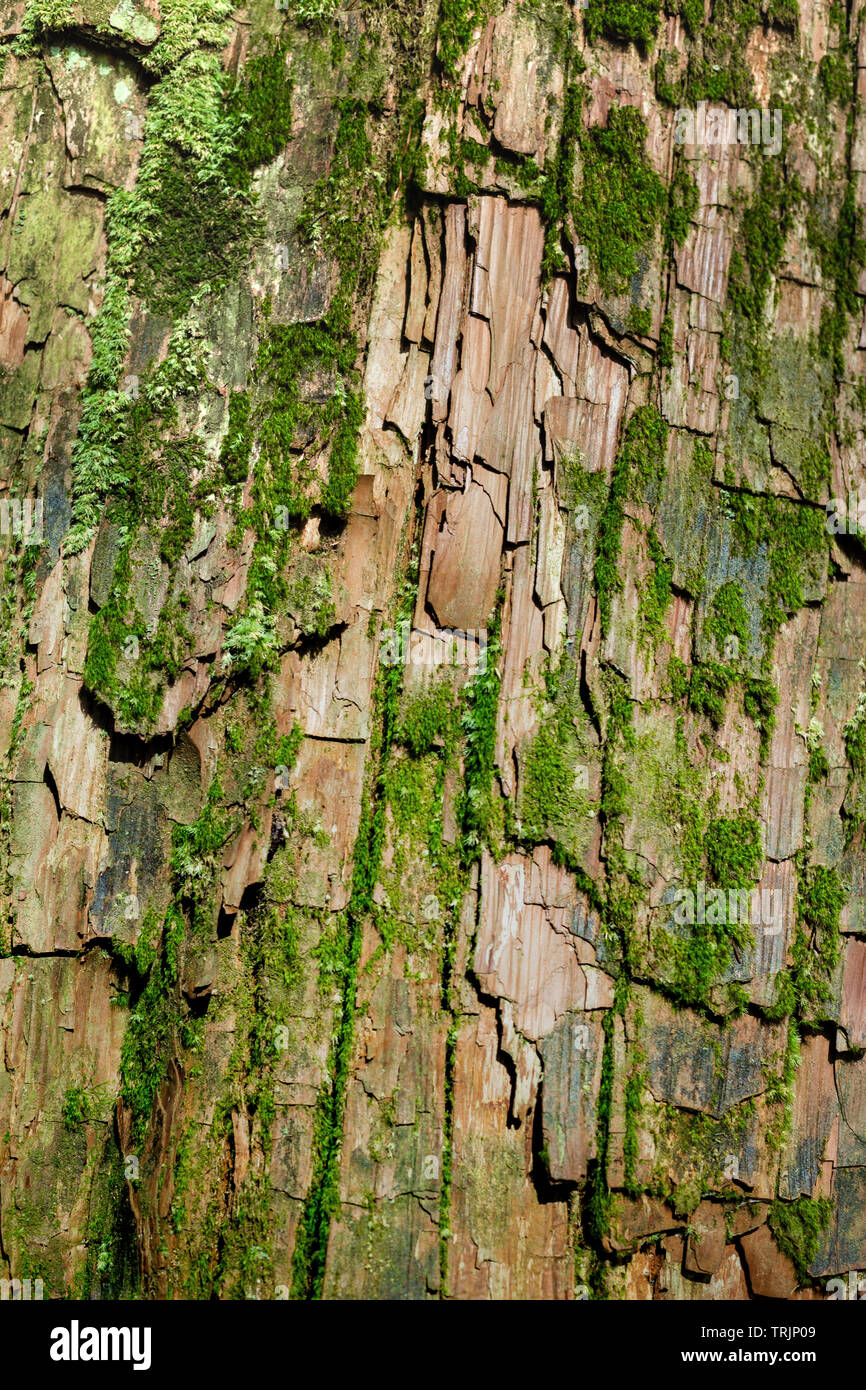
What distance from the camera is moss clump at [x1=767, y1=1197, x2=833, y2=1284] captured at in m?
3.76

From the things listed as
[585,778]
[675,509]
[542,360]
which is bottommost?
[585,778]

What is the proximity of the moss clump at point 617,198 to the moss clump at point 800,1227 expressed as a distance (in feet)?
12.0

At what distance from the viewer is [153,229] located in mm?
4023

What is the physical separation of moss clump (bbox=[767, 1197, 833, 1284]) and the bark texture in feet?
0.08

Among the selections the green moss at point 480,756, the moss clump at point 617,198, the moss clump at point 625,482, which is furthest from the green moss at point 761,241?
the green moss at point 480,756

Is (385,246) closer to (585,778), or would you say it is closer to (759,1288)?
(585,778)

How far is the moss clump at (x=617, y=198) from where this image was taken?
3832 millimetres

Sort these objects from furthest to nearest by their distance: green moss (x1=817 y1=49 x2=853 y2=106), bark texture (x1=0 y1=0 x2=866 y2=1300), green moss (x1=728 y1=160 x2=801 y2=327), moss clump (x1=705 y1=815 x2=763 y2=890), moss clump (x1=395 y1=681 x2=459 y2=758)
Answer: green moss (x1=817 y1=49 x2=853 y2=106), green moss (x1=728 y1=160 x2=801 y2=327), moss clump (x1=705 y1=815 x2=763 y2=890), moss clump (x1=395 y1=681 x2=459 y2=758), bark texture (x1=0 y1=0 x2=866 y2=1300)

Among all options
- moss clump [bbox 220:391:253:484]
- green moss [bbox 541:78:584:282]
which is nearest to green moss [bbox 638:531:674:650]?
green moss [bbox 541:78:584:282]

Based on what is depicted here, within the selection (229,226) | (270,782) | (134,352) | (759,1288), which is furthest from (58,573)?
(759,1288)

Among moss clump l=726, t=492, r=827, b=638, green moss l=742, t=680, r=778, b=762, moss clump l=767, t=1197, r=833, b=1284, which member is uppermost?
moss clump l=726, t=492, r=827, b=638

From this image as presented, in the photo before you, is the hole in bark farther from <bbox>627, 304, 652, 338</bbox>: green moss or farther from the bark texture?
<bbox>627, 304, 652, 338</bbox>: green moss

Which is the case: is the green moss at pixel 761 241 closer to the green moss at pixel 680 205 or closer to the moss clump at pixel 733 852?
the green moss at pixel 680 205
